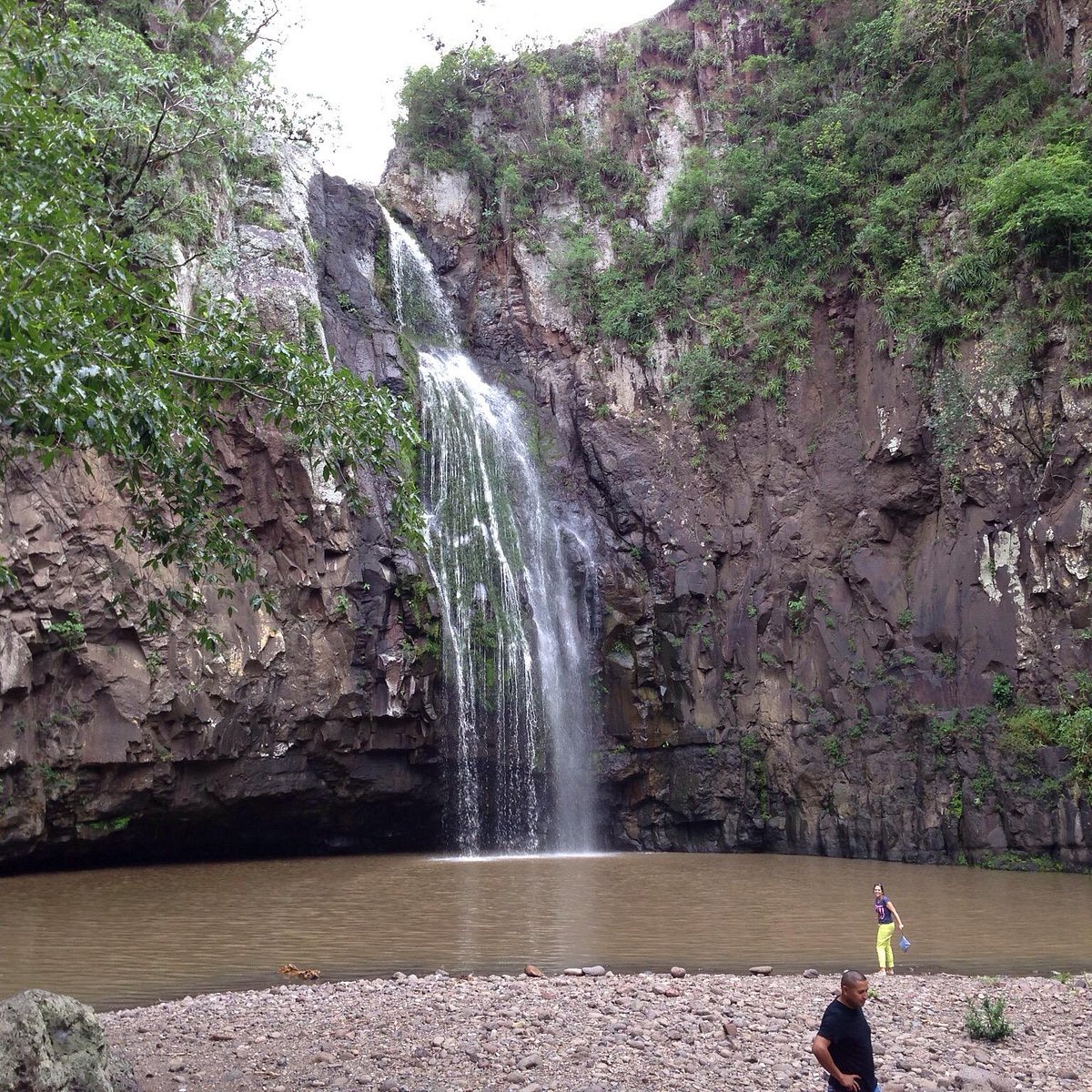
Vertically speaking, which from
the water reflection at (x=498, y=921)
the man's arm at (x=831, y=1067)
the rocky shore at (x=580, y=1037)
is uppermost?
the man's arm at (x=831, y=1067)

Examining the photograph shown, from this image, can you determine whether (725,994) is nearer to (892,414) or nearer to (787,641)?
(787,641)

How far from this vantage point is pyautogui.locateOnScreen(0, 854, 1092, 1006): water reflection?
31.2ft

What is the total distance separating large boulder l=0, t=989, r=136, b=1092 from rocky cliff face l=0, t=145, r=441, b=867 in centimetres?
1063

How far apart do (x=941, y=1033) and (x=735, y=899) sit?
7276mm

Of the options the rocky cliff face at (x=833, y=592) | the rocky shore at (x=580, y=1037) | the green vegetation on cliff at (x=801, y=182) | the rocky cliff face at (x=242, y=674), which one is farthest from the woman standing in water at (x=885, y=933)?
the green vegetation on cliff at (x=801, y=182)

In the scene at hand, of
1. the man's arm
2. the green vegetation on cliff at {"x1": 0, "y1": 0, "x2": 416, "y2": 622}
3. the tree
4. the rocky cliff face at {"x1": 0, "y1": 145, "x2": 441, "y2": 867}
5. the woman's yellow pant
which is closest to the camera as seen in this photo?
the man's arm

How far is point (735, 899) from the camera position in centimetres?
1401

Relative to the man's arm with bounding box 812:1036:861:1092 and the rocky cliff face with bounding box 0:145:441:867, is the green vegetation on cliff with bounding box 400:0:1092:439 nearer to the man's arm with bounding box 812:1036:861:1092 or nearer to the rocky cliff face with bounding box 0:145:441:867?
the rocky cliff face with bounding box 0:145:441:867

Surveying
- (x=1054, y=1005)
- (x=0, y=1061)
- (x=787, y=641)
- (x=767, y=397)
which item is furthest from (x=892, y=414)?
(x=0, y=1061)

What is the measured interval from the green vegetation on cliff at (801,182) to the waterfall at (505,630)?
16.9 feet

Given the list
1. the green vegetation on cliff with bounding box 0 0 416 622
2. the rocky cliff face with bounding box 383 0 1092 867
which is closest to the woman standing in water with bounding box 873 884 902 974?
the green vegetation on cliff with bounding box 0 0 416 622

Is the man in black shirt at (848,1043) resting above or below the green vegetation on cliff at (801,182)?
below

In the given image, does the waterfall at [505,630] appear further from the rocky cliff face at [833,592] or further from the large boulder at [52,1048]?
the large boulder at [52,1048]

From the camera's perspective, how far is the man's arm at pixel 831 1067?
14.6ft
